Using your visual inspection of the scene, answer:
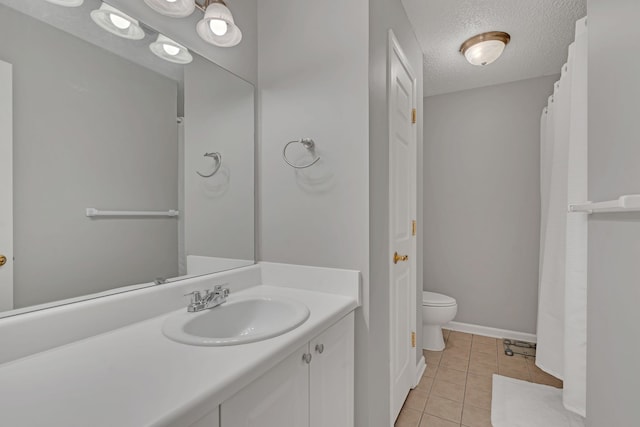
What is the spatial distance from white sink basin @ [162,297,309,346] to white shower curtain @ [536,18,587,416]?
4.61ft

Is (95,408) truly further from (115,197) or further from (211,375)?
(115,197)

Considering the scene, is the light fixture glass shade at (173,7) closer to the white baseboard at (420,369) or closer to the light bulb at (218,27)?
the light bulb at (218,27)

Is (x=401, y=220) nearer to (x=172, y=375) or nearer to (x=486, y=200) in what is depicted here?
(x=172, y=375)

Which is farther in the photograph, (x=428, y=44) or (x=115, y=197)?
(x=428, y=44)

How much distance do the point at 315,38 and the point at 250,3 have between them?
0.47m

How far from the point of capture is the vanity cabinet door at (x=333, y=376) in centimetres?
100

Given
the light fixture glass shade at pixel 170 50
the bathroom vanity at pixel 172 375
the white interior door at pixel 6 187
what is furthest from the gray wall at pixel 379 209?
the white interior door at pixel 6 187

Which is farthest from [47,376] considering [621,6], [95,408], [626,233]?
[621,6]

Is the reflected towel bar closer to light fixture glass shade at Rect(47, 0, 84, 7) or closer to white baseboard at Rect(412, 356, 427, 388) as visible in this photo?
light fixture glass shade at Rect(47, 0, 84, 7)

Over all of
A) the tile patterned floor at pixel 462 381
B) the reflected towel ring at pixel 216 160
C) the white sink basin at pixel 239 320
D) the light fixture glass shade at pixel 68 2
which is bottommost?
the tile patterned floor at pixel 462 381

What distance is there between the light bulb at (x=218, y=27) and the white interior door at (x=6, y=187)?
712 millimetres

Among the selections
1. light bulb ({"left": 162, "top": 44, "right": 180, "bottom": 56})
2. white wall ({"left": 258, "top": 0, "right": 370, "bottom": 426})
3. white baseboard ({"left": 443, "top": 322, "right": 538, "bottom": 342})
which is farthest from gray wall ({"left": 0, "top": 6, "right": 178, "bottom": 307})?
white baseboard ({"left": 443, "top": 322, "right": 538, "bottom": 342})

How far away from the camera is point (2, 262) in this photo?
2.52 feet

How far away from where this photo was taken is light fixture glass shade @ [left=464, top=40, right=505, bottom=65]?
80.4 inches
